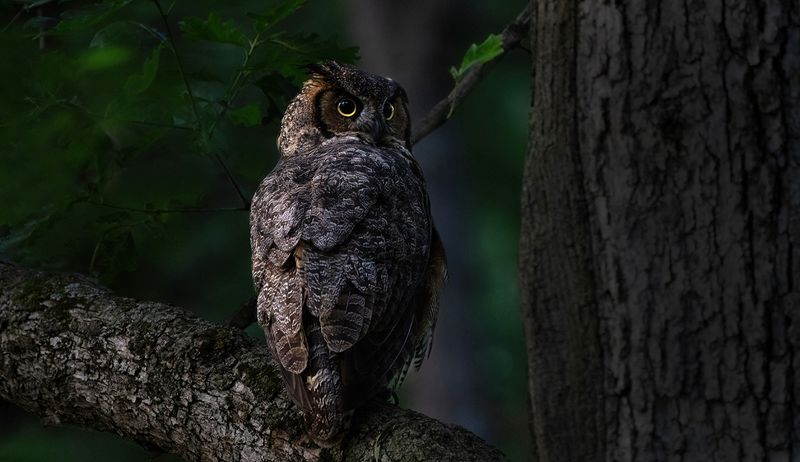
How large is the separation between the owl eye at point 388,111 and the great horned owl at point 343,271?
0.17m

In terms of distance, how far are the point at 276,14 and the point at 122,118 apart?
0.57 m

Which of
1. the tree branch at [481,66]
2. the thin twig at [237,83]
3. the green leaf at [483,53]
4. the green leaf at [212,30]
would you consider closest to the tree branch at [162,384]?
the thin twig at [237,83]

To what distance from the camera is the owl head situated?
12.7ft

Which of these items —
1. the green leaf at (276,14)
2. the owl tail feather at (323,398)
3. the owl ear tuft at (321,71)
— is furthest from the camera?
the owl ear tuft at (321,71)

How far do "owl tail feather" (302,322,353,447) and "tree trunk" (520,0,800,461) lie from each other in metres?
0.99

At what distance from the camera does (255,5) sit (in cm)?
312

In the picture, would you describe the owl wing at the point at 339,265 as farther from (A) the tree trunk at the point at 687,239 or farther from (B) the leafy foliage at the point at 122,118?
(A) the tree trunk at the point at 687,239

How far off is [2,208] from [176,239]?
2.15 feet

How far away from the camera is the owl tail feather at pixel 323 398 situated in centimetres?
256

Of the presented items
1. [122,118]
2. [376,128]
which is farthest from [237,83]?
[376,128]

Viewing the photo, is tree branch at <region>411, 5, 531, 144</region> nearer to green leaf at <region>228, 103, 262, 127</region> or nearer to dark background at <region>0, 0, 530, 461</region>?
dark background at <region>0, 0, 530, 461</region>

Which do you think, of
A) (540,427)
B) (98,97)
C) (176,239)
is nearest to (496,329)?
(176,239)

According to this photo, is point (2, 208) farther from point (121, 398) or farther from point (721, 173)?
point (721, 173)

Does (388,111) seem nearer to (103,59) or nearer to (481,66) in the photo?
(481,66)
